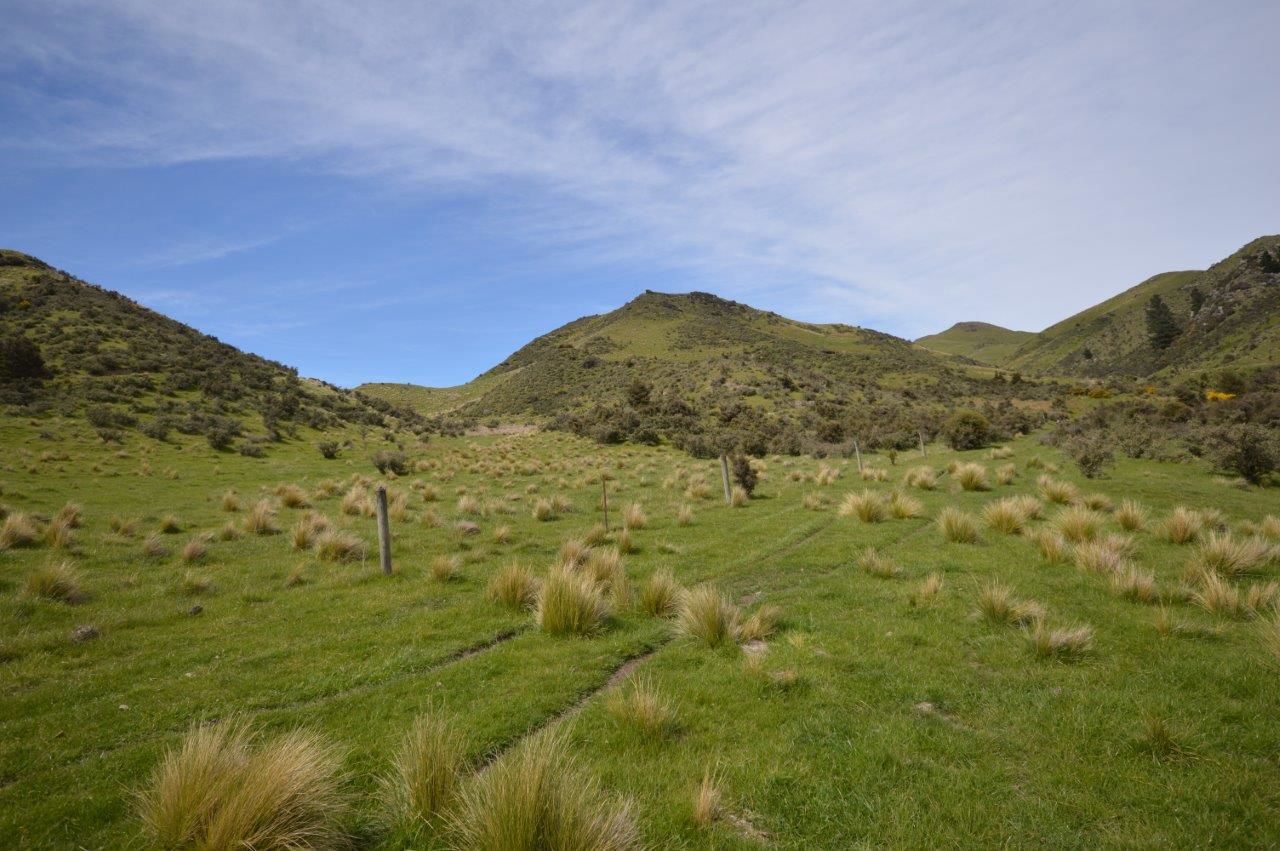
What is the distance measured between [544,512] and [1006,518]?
14.0 metres

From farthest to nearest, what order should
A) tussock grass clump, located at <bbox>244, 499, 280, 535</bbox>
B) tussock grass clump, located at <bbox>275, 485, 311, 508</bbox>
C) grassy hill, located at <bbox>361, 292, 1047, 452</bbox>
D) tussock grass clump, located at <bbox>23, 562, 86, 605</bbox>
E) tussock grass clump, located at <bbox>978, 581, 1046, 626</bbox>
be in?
grassy hill, located at <bbox>361, 292, 1047, 452</bbox> < tussock grass clump, located at <bbox>275, 485, 311, 508</bbox> < tussock grass clump, located at <bbox>244, 499, 280, 535</bbox> < tussock grass clump, located at <bbox>23, 562, 86, 605</bbox> < tussock grass clump, located at <bbox>978, 581, 1046, 626</bbox>

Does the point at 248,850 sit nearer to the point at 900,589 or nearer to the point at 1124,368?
the point at 900,589

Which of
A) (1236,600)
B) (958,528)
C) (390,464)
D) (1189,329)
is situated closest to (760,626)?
(1236,600)

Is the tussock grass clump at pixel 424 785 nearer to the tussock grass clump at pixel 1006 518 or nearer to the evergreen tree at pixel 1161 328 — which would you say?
the tussock grass clump at pixel 1006 518

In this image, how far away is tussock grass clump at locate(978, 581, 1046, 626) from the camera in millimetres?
8062

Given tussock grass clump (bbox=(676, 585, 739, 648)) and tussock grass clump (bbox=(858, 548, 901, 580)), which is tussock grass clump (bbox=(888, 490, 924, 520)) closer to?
tussock grass clump (bbox=(858, 548, 901, 580))

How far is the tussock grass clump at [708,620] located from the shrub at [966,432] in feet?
118

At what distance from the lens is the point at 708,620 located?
7.84 metres

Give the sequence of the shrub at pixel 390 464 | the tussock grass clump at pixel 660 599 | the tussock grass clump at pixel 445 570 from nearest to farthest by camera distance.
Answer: the tussock grass clump at pixel 660 599 < the tussock grass clump at pixel 445 570 < the shrub at pixel 390 464

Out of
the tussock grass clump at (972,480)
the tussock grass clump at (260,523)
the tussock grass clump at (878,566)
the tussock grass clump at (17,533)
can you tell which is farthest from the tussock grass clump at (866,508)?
the tussock grass clump at (17,533)

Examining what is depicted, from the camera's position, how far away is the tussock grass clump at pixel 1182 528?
509 inches

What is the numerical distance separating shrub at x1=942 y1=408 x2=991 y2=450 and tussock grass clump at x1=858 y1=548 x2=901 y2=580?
101 feet

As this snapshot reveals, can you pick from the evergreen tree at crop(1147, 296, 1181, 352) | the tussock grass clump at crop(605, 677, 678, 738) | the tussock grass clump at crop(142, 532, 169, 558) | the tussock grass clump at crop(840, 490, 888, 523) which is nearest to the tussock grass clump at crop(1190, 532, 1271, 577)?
the tussock grass clump at crop(840, 490, 888, 523)

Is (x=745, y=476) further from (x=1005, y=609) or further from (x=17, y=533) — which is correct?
(x=17, y=533)
